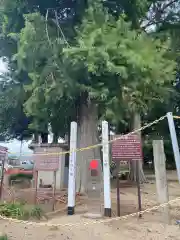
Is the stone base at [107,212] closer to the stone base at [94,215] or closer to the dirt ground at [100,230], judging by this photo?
the stone base at [94,215]

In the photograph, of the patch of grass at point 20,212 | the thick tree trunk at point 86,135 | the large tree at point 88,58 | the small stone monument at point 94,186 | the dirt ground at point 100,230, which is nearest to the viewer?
the dirt ground at point 100,230

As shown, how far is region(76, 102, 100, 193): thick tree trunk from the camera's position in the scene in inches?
348

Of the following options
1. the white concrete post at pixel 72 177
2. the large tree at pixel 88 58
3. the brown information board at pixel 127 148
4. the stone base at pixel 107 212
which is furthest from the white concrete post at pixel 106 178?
the large tree at pixel 88 58

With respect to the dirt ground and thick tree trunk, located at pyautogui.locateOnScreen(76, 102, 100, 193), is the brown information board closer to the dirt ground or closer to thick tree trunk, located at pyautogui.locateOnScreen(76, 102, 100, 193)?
the dirt ground

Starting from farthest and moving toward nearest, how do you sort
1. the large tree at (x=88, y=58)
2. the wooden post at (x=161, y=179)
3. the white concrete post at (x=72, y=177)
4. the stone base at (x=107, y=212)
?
the large tree at (x=88, y=58) < the white concrete post at (x=72, y=177) < the stone base at (x=107, y=212) < the wooden post at (x=161, y=179)

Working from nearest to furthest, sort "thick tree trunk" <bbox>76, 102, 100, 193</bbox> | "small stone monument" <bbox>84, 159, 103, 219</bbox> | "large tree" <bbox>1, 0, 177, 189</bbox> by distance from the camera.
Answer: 1. "small stone monument" <bbox>84, 159, 103, 219</bbox>
2. "large tree" <bbox>1, 0, 177, 189</bbox>
3. "thick tree trunk" <bbox>76, 102, 100, 193</bbox>

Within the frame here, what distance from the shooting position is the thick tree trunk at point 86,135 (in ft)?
29.0

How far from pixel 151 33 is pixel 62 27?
307 cm

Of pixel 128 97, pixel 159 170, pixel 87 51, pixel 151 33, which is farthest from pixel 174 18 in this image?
pixel 159 170

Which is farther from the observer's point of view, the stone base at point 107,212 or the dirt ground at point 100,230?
the stone base at point 107,212

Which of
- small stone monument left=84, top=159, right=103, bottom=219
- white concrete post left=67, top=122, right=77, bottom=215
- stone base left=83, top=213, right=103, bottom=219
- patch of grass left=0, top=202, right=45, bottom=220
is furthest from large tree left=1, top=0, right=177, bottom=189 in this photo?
patch of grass left=0, top=202, right=45, bottom=220

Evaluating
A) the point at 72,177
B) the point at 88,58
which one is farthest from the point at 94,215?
the point at 88,58

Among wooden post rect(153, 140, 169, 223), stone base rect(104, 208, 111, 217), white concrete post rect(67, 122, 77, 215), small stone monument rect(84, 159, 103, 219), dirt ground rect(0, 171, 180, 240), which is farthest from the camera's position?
white concrete post rect(67, 122, 77, 215)

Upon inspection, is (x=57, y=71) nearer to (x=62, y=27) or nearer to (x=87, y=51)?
(x=87, y=51)
